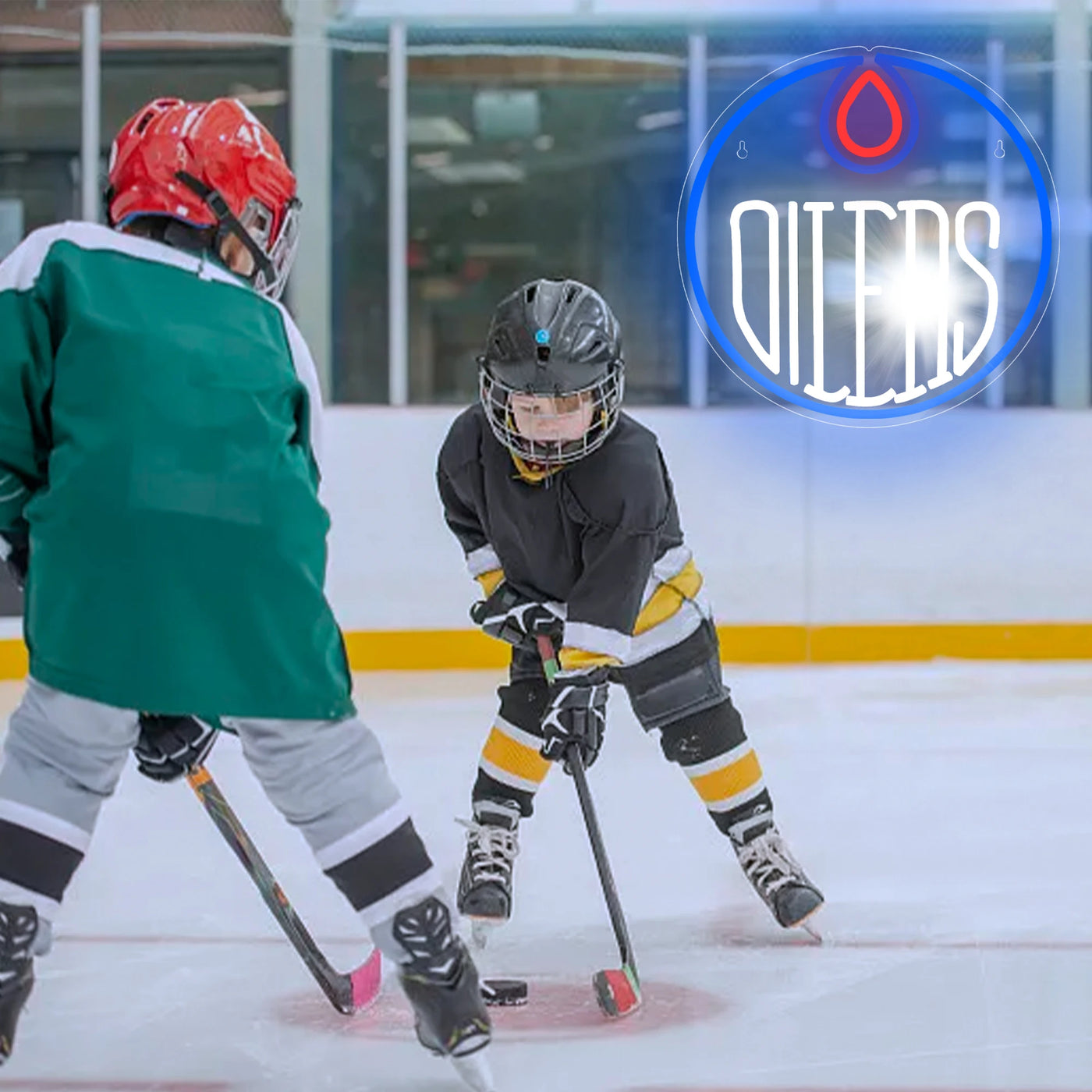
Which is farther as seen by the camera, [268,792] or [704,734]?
[704,734]

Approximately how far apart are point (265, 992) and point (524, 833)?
3.03ft

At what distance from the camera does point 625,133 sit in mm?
5523

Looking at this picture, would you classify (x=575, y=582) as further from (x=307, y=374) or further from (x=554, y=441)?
(x=307, y=374)

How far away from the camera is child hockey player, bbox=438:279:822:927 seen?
6.70 ft

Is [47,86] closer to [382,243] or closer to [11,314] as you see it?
[382,243]

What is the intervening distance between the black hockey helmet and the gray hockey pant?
1.76 feet

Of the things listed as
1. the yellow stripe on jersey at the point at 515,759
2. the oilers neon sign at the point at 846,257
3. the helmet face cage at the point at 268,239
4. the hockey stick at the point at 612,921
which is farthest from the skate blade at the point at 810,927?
the oilers neon sign at the point at 846,257

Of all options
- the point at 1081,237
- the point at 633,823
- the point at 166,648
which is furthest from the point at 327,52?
the point at 166,648

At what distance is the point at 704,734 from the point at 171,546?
912mm

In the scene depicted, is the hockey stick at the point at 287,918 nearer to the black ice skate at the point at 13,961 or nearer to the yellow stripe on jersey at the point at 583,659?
A: the black ice skate at the point at 13,961

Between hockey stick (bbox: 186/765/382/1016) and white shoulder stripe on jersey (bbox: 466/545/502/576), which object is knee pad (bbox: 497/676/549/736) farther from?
hockey stick (bbox: 186/765/382/1016)

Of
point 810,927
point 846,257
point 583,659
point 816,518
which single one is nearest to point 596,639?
Answer: point 583,659

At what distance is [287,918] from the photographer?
187 cm

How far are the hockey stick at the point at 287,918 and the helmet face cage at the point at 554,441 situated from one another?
0.45 m
